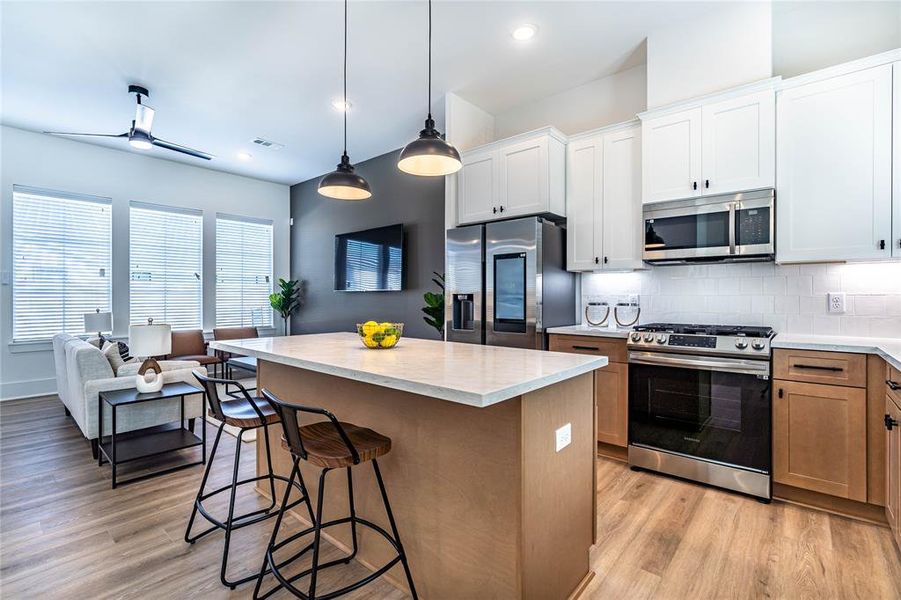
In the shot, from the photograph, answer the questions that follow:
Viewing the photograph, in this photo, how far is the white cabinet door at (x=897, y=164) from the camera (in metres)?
2.41

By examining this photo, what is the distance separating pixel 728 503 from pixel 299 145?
5.66 m

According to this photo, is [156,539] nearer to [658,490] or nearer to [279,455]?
[279,455]

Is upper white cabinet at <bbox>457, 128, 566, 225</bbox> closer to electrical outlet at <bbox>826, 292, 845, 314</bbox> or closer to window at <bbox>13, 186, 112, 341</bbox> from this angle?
electrical outlet at <bbox>826, 292, 845, 314</bbox>

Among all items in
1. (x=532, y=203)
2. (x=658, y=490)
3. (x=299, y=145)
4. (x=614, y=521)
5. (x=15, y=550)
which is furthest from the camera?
(x=299, y=145)

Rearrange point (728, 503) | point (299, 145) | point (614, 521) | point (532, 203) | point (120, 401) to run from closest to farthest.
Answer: point (614, 521), point (728, 503), point (120, 401), point (532, 203), point (299, 145)

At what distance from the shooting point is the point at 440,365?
1746mm

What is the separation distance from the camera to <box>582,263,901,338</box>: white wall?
8.95 ft

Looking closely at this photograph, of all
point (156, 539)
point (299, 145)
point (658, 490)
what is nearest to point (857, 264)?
point (658, 490)

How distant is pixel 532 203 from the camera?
363 cm

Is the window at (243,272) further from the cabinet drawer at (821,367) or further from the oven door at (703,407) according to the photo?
the cabinet drawer at (821,367)

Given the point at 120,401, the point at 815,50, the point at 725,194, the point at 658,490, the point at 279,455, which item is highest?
the point at 815,50

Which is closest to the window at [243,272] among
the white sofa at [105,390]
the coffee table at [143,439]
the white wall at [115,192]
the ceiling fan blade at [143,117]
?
the white wall at [115,192]

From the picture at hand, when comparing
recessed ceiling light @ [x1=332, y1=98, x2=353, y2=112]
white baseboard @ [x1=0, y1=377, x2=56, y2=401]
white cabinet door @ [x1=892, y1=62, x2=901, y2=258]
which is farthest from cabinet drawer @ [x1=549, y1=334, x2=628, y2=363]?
white baseboard @ [x1=0, y1=377, x2=56, y2=401]

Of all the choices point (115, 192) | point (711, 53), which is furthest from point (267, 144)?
point (711, 53)
